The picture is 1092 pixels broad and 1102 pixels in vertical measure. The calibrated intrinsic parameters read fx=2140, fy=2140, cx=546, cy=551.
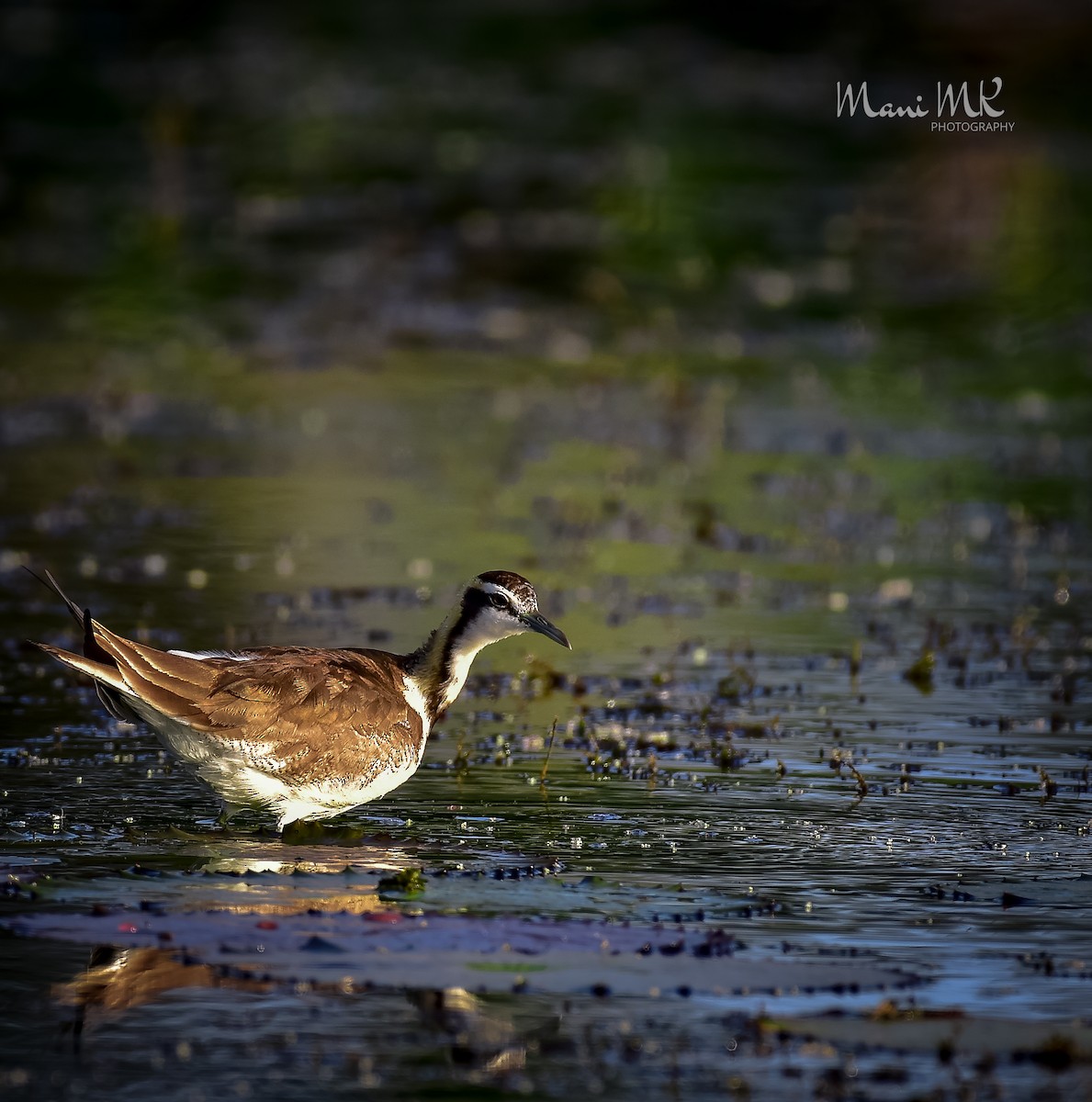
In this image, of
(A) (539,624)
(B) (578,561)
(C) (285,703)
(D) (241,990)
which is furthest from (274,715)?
(B) (578,561)

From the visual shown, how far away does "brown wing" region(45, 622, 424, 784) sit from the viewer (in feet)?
30.4

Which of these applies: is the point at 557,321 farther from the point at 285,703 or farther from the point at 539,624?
the point at 285,703

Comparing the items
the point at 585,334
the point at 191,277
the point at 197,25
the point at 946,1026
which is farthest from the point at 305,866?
the point at 197,25

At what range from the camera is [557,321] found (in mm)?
25000

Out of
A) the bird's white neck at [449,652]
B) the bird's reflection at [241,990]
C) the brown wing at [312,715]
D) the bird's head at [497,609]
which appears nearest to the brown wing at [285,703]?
the brown wing at [312,715]

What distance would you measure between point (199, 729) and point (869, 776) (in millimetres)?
3533

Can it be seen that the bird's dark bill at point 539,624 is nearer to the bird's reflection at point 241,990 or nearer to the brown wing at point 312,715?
the brown wing at point 312,715

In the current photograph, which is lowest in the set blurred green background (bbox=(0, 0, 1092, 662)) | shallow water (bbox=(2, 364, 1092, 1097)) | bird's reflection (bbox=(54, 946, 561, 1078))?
bird's reflection (bbox=(54, 946, 561, 1078))

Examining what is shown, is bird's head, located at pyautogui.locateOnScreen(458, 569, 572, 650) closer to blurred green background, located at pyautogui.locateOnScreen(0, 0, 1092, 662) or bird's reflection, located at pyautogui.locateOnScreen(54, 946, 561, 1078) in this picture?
bird's reflection, located at pyautogui.locateOnScreen(54, 946, 561, 1078)

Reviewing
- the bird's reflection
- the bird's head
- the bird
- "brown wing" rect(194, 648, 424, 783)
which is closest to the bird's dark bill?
the bird's head

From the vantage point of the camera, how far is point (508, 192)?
1246 inches

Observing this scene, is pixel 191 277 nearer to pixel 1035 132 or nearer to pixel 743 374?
pixel 743 374

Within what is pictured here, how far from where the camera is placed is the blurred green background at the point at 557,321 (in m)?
15.8

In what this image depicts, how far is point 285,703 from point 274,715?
11 cm
